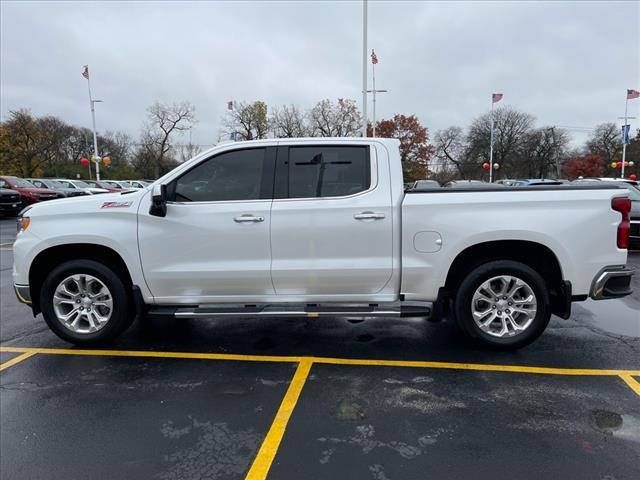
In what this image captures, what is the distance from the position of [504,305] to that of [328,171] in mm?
2087

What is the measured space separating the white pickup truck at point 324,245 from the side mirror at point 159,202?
0.01m

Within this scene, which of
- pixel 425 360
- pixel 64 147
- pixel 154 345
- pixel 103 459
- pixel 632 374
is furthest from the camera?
pixel 64 147

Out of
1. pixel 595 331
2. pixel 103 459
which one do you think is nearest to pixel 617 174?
pixel 595 331

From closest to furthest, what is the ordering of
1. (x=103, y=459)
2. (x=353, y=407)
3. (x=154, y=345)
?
(x=103, y=459) < (x=353, y=407) < (x=154, y=345)

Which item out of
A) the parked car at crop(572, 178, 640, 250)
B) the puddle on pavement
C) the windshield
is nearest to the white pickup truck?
the puddle on pavement

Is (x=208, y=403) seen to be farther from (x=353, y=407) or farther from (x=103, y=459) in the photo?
(x=353, y=407)

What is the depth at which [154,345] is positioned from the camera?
4.77 m

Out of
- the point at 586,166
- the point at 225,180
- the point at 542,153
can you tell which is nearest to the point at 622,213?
the point at 225,180

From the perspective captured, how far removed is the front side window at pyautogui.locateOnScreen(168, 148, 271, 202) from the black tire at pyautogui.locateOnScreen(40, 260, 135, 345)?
1027 mm

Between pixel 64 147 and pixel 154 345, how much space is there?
70976 mm

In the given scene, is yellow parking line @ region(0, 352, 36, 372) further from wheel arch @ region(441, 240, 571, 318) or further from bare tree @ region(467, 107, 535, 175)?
bare tree @ region(467, 107, 535, 175)

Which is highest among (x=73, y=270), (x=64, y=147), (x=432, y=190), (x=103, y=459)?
(x=64, y=147)

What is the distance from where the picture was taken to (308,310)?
13.8ft

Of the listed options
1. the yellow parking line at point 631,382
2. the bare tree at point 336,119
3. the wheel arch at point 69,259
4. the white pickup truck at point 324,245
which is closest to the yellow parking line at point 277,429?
the white pickup truck at point 324,245
